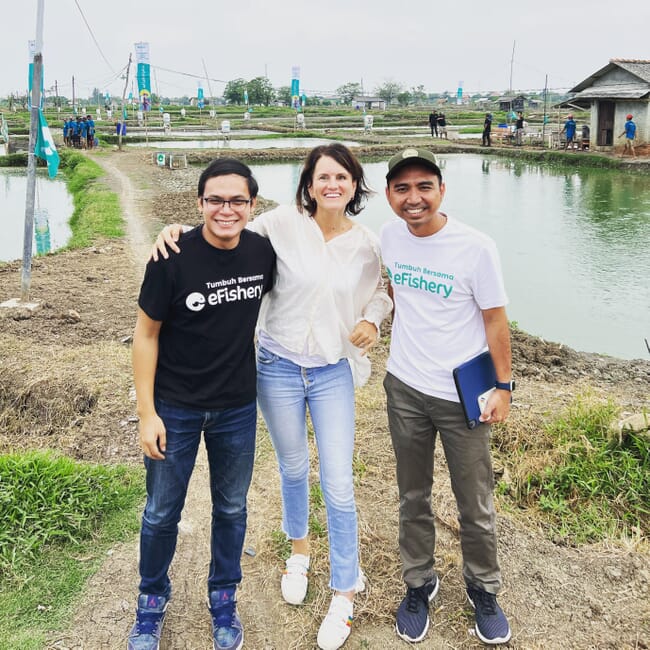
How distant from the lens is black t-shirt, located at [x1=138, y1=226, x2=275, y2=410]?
1.99 meters

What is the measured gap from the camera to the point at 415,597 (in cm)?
236

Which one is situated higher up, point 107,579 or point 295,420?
point 295,420

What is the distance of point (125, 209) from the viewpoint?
1249 centimetres

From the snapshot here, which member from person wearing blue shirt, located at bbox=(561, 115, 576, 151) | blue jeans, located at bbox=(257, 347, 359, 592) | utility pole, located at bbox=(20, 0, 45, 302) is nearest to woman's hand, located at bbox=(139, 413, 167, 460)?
blue jeans, located at bbox=(257, 347, 359, 592)

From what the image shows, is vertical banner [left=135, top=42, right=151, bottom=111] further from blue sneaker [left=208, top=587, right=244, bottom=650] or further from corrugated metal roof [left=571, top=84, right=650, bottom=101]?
blue sneaker [left=208, top=587, right=244, bottom=650]

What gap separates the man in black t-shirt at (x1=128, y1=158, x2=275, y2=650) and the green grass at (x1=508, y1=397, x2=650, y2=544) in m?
1.50

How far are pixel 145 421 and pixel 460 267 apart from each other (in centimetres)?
109

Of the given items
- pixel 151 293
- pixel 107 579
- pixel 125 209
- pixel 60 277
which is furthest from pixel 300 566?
pixel 125 209

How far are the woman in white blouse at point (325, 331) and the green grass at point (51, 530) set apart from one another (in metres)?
0.98

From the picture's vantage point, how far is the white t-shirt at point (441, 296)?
2070 millimetres

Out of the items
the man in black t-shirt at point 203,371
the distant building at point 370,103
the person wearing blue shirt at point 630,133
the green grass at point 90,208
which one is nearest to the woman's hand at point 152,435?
the man in black t-shirt at point 203,371

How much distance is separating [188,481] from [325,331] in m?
0.67

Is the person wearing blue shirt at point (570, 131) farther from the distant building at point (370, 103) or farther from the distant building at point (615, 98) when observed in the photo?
the distant building at point (370, 103)

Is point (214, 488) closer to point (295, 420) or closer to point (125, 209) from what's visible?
point (295, 420)
